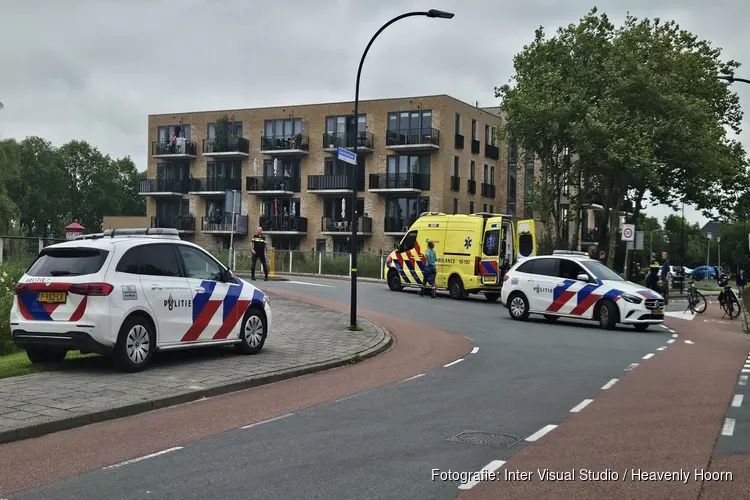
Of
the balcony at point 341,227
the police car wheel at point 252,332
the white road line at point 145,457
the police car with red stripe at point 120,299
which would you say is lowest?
the white road line at point 145,457

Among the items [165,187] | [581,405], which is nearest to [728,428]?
[581,405]

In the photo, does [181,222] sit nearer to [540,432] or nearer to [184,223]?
[184,223]

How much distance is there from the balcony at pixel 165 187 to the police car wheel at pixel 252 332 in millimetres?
51370

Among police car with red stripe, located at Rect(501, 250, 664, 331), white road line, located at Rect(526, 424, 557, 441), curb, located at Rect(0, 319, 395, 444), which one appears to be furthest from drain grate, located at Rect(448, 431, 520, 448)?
police car with red stripe, located at Rect(501, 250, 664, 331)

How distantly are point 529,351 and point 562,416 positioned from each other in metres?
5.97

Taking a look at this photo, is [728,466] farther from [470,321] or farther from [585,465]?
[470,321]

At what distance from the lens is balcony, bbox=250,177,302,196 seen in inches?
2288

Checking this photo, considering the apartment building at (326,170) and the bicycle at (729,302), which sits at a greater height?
the apartment building at (326,170)

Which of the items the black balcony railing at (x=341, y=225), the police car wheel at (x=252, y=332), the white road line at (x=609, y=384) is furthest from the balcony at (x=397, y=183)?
the white road line at (x=609, y=384)

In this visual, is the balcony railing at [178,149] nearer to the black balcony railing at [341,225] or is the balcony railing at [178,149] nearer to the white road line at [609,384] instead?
the black balcony railing at [341,225]

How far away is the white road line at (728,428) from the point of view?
7.60 metres

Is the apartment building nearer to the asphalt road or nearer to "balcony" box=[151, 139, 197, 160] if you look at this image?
"balcony" box=[151, 139, 197, 160]

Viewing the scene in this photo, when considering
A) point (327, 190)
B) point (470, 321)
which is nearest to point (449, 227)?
point (470, 321)

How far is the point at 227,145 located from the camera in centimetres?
5994
